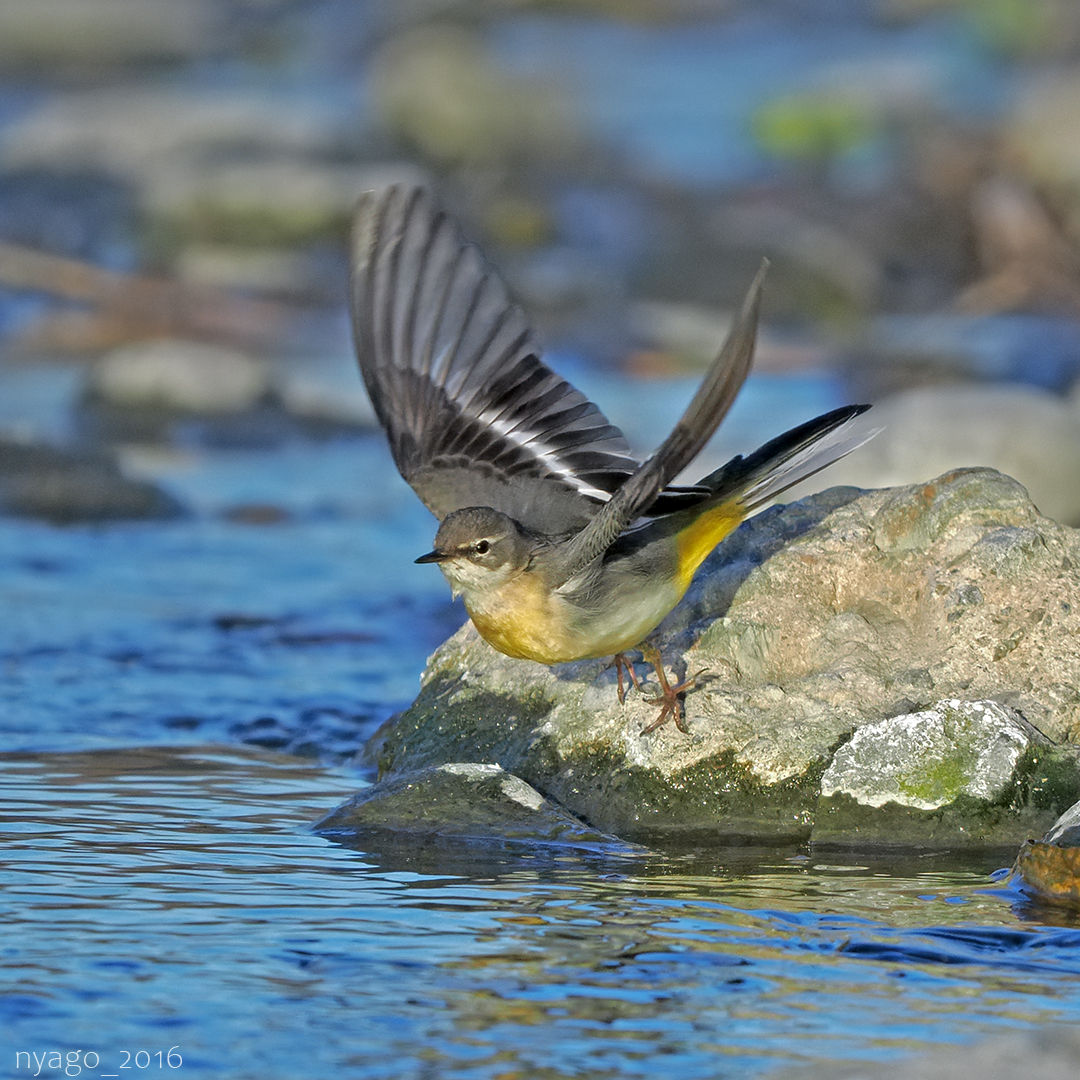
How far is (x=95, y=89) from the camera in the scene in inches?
1151

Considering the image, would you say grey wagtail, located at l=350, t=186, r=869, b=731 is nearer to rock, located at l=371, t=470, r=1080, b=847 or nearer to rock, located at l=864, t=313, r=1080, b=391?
rock, located at l=371, t=470, r=1080, b=847

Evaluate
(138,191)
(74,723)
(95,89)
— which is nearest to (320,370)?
(138,191)

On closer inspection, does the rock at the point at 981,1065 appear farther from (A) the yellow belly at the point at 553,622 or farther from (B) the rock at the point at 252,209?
(B) the rock at the point at 252,209

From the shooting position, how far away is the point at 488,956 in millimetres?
4484

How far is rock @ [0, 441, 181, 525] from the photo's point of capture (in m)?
11.3

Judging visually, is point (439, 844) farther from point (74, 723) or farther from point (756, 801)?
point (74, 723)

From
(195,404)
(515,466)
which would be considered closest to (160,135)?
(195,404)

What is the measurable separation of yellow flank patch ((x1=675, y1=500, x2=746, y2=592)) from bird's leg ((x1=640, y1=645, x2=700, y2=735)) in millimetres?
234

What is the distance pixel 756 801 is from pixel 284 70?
93.0 feet

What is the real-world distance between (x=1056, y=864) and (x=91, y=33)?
29.1 m

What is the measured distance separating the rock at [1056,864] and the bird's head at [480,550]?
5.19 ft

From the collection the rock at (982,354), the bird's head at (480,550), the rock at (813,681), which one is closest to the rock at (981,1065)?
the rock at (813,681)

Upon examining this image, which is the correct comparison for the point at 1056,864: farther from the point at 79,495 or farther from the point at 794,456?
the point at 79,495

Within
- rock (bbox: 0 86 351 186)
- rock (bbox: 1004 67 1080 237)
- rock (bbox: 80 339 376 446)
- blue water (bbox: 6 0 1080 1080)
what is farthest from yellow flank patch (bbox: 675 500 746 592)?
rock (bbox: 0 86 351 186)
